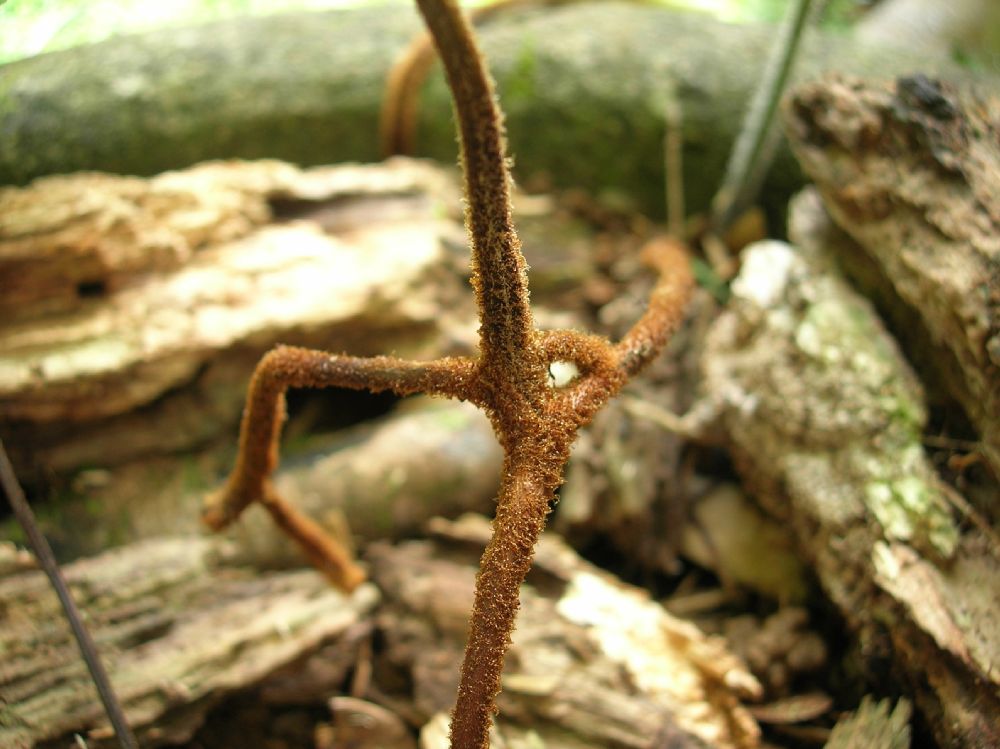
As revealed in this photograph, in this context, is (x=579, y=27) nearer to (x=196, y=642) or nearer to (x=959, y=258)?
(x=959, y=258)

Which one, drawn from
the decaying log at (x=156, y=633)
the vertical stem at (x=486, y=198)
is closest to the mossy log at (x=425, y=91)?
the decaying log at (x=156, y=633)

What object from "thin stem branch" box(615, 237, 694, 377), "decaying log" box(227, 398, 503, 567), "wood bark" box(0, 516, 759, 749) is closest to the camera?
"thin stem branch" box(615, 237, 694, 377)

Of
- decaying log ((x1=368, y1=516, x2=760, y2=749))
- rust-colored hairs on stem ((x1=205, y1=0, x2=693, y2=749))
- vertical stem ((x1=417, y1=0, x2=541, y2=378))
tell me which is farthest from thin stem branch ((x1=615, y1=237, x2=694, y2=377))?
decaying log ((x1=368, y1=516, x2=760, y2=749))

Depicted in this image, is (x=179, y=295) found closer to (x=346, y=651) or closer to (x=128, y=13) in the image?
(x=346, y=651)

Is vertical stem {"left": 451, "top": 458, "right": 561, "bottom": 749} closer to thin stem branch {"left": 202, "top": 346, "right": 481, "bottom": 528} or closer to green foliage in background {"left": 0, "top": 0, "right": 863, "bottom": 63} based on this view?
thin stem branch {"left": 202, "top": 346, "right": 481, "bottom": 528}

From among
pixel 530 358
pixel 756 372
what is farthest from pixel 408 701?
pixel 756 372
